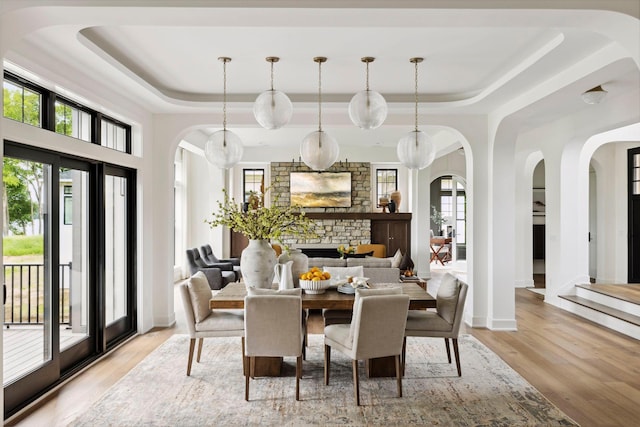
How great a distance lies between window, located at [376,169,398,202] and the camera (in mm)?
11539

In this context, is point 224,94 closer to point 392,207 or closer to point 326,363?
point 326,363

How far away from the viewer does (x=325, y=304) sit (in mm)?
3807

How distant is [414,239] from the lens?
11.0 metres

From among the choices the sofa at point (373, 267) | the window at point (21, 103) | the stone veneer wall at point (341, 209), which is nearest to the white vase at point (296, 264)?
the sofa at point (373, 267)

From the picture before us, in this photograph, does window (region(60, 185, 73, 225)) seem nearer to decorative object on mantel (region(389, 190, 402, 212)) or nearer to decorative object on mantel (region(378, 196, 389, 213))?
decorative object on mantel (region(378, 196, 389, 213))

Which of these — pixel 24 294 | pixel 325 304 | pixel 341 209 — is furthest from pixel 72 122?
pixel 341 209

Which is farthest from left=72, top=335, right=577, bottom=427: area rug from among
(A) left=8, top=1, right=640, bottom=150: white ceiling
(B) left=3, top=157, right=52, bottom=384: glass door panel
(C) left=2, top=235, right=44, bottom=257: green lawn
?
(A) left=8, top=1, right=640, bottom=150: white ceiling

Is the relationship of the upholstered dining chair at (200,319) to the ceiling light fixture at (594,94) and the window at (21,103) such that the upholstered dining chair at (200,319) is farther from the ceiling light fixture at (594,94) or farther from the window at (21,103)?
the ceiling light fixture at (594,94)

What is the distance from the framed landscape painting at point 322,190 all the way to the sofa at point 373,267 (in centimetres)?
428

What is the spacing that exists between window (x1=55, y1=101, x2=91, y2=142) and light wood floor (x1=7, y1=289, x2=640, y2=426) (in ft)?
6.96

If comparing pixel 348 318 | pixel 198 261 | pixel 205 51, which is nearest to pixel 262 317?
pixel 348 318

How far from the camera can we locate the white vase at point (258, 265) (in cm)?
415

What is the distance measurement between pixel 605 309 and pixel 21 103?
6.76 meters

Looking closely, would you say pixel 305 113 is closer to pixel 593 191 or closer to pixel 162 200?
pixel 162 200
